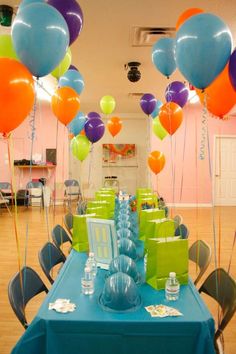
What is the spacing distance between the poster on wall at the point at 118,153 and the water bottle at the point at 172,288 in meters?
8.50

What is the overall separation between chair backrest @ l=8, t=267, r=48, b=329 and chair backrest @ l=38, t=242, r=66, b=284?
24 centimetres

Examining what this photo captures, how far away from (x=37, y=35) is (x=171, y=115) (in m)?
2.11

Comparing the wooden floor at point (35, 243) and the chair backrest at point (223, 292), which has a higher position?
the chair backrest at point (223, 292)

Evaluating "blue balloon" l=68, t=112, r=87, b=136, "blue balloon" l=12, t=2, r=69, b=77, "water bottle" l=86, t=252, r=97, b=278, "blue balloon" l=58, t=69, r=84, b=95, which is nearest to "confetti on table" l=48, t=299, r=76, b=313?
"water bottle" l=86, t=252, r=97, b=278

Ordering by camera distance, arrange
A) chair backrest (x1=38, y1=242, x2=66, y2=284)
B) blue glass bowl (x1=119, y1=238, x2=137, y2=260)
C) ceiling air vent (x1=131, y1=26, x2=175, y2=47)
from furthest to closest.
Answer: ceiling air vent (x1=131, y1=26, x2=175, y2=47) < chair backrest (x1=38, y1=242, x2=66, y2=284) < blue glass bowl (x1=119, y1=238, x2=137, y2=260)

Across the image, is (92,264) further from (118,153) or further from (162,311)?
(118,153)

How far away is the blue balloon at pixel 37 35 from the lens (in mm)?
1623

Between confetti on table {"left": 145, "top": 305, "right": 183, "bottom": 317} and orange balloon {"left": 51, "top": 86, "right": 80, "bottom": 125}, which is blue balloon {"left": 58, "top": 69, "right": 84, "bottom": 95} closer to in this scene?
orange balloon {"left": 51, "top": 86, "right": 80, "bottom": 125}

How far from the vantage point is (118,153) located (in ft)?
33.2

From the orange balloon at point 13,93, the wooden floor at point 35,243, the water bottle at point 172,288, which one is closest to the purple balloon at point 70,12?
the orange balloon at point 13,93

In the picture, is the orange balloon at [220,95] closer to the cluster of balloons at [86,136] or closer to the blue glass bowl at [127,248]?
the blue glass bowl at [127,248]

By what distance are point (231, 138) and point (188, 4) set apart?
658 cm

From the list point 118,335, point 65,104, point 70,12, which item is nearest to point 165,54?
point 65,104

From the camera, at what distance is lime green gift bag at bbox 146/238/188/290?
5.66 ft
